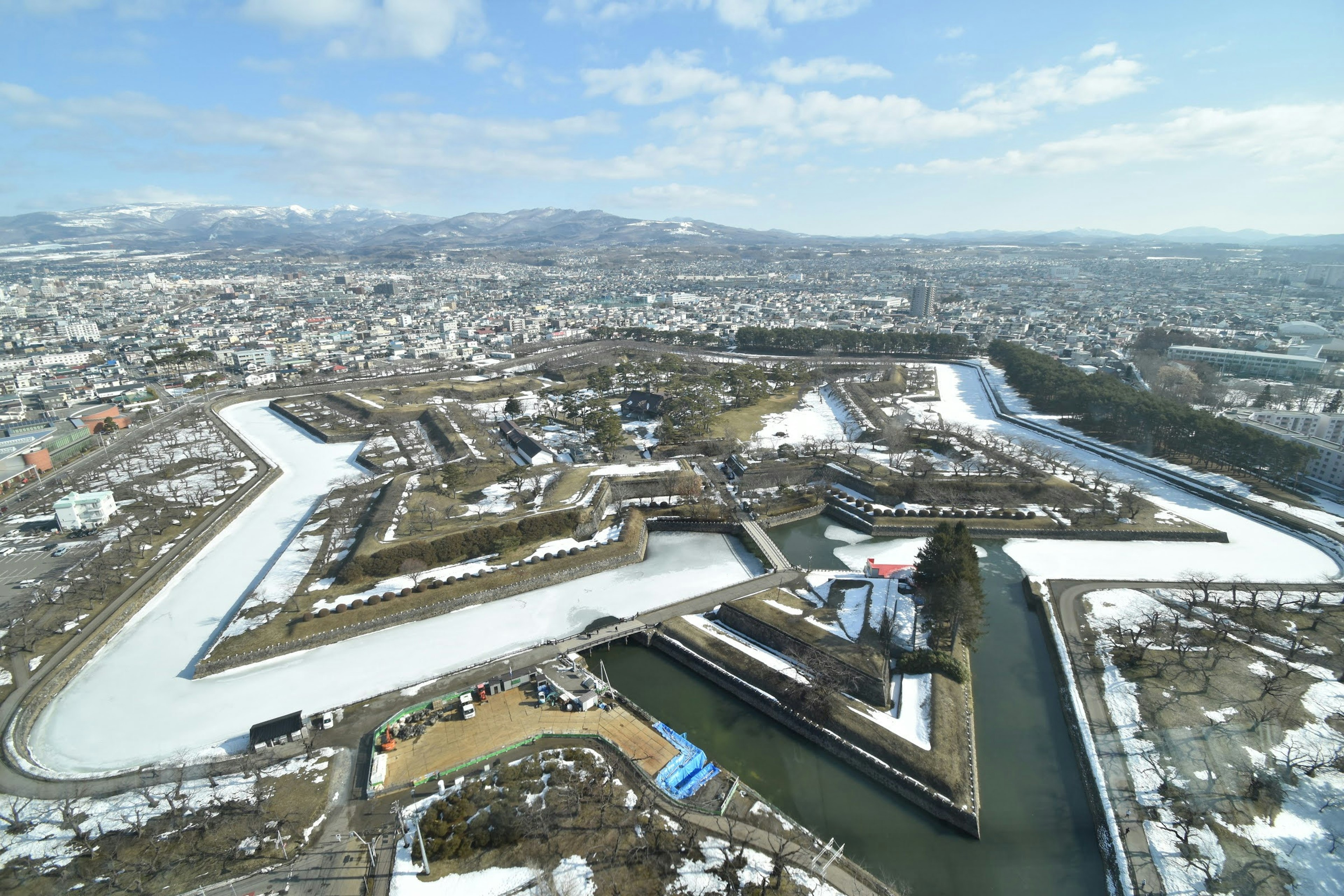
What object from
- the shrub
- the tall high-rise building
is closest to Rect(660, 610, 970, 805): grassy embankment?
the shrub

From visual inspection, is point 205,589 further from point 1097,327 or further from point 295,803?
point 1097,327

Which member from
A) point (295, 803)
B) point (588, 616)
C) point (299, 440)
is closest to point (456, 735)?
point (295, 803)

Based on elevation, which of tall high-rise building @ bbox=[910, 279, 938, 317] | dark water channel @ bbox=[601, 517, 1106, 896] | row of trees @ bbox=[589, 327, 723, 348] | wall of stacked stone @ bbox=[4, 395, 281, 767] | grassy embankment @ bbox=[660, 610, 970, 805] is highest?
tall high-rise building @ bbox=[910, 279, 938, 317]

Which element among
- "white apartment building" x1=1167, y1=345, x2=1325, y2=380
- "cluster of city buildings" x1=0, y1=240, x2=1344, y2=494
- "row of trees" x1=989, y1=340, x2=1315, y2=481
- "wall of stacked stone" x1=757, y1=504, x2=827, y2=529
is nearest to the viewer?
"wall of stacked stone" x1=757, y1=504, x2=827, y2=529

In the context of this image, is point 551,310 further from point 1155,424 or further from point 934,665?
point 934,665

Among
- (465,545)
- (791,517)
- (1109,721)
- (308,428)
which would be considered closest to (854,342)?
(791,517)

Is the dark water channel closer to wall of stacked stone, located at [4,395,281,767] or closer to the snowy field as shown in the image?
the snowy field
